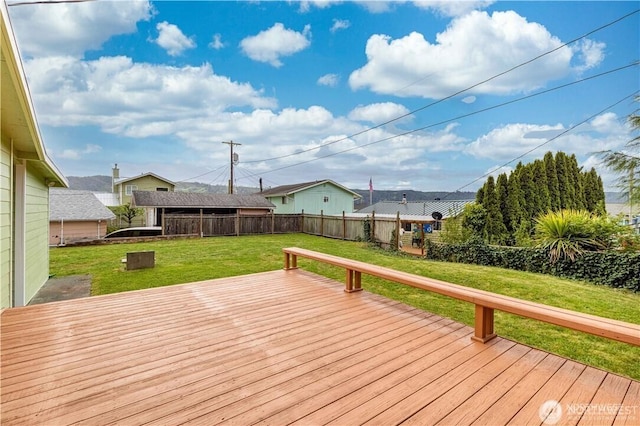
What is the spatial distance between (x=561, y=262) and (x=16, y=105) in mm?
9815

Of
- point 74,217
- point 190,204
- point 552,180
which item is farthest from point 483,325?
point 190,204

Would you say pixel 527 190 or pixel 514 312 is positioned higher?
pixel 527 190

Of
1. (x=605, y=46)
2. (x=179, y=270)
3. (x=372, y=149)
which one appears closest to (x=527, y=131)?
(x=605, y=46)

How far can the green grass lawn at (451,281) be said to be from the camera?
327cm

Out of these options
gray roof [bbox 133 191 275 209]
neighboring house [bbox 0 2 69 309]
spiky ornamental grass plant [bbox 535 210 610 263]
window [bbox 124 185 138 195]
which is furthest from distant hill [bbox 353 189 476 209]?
neighboring house [bbox 0 2 69 309]

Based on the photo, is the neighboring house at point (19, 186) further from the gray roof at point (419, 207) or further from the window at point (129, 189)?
the window at point (129, 189)

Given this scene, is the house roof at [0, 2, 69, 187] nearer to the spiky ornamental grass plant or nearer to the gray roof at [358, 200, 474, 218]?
the spiky ornamental grass plant

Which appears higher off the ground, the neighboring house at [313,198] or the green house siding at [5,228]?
the neighboring house at [313,198]

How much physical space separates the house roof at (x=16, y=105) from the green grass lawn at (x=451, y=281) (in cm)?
260

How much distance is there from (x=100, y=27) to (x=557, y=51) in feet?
36.7

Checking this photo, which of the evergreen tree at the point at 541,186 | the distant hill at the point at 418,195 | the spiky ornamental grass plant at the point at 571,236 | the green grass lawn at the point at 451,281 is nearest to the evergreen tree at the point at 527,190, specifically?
the evergreen tree at the point at 541,186

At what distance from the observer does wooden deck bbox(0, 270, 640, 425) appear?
72.7 inches

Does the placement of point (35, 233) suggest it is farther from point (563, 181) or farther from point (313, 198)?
point (313, 198)

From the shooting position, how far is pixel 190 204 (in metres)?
18.2
